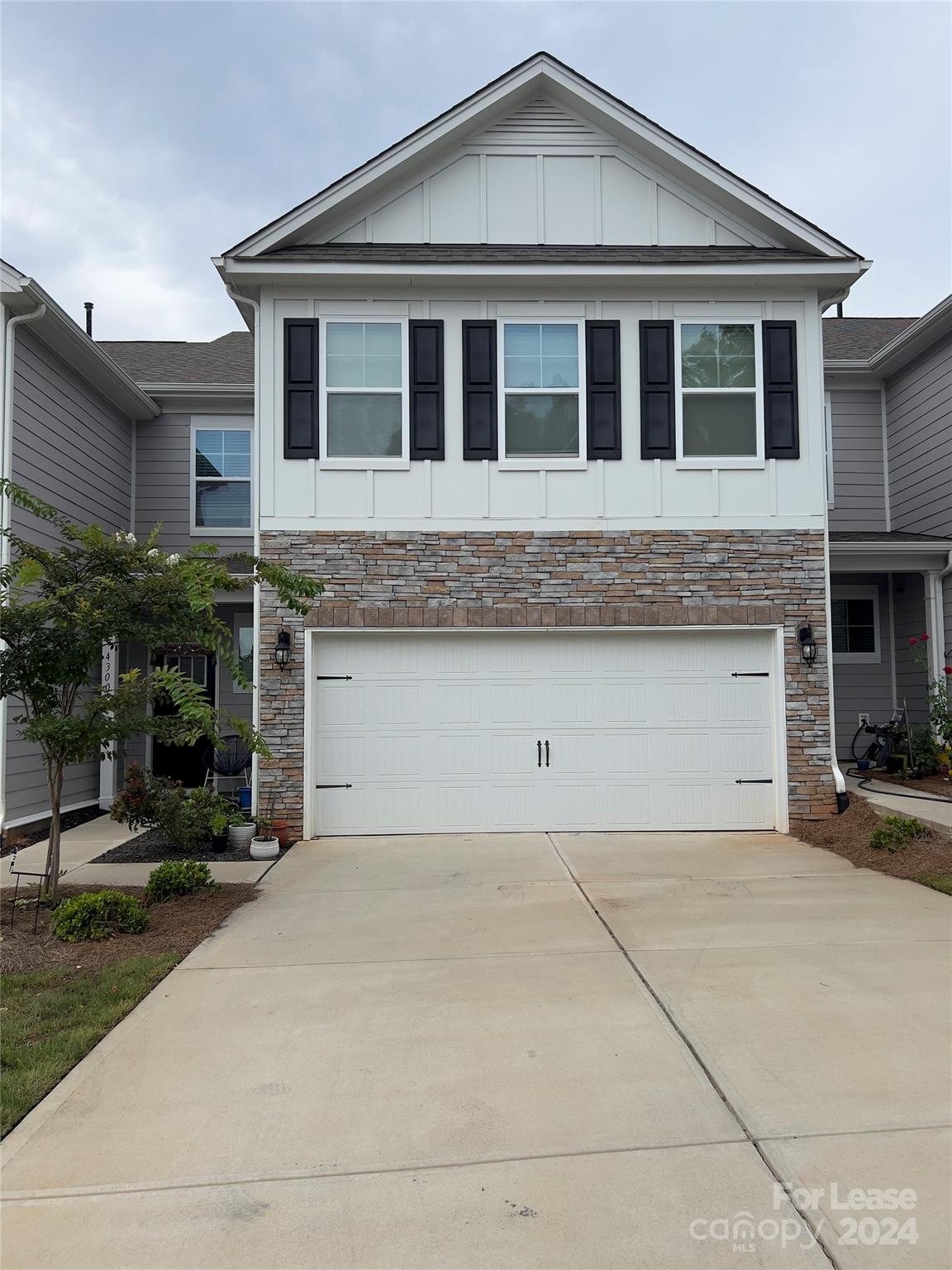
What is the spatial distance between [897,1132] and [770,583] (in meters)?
7.03

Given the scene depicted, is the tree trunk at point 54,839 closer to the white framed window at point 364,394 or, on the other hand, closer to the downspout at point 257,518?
the downspout at point 257,518

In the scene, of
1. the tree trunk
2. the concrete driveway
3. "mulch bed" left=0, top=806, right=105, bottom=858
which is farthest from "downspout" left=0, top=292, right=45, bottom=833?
the concrete driveway

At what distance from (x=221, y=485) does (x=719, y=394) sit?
711 centimetres

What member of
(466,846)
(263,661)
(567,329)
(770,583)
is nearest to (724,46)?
(567,329)

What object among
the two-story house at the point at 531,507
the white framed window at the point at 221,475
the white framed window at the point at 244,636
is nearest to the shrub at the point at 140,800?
the two-story house at the point at 531,507

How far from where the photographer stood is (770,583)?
31.5 feet

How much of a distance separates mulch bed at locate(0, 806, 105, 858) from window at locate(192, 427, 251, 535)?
4.27 metres

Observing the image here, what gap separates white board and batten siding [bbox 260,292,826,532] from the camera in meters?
9.46

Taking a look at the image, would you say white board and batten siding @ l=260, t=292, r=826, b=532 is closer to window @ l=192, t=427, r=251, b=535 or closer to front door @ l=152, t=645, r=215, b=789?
window @ l=192, t=427, r=251, b=535

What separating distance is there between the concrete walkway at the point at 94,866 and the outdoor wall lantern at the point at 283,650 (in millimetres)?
2054

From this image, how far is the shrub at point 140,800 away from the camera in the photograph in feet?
28.9

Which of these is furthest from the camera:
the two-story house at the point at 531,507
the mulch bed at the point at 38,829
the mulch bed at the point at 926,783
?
the mulch bed at the point at 926,783

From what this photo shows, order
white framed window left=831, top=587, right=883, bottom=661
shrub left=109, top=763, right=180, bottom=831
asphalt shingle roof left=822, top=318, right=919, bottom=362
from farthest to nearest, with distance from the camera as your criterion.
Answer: asphalt shingle roof left=822, top=318, right=919, bottom=362, white framed window left=831, top=587, right=883, bottom=661, shrub left=109, top=763, right=180, bottom=831

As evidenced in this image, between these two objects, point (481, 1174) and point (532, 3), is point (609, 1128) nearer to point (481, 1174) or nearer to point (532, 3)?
point (481, 1174)
